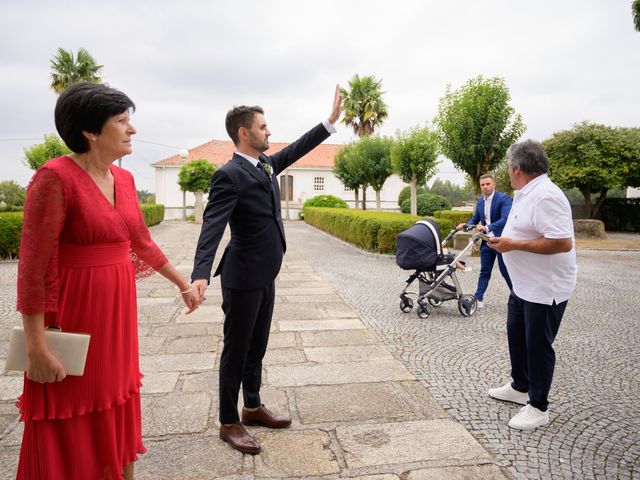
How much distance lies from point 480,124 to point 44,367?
17.3 metres

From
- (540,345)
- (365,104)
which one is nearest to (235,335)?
(540,345)

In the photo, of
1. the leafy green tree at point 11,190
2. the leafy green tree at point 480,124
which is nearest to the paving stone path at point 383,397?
the leafy green tree at point 480,124

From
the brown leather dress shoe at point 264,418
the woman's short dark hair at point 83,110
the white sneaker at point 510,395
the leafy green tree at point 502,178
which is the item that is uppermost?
the leafy green tree at point 502,178

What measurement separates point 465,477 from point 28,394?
209 cm

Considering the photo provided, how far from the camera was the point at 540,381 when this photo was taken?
10.0 ft

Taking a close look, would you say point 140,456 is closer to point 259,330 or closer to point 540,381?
point 259,330

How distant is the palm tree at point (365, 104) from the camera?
36.0m

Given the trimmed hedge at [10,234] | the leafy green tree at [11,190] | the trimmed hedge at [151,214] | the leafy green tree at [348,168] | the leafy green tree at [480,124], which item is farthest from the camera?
the leafy green tree at [11,190]

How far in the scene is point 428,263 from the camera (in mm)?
6039

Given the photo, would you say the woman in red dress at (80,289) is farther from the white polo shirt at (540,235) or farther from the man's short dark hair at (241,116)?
the white polo shirt at (540,235)

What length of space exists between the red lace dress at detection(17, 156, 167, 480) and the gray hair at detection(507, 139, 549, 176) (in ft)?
8.09

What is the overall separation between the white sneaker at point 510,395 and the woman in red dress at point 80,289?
2669 millimetres

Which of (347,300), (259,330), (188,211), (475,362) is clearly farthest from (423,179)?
(188,211)

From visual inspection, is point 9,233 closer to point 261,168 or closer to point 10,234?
point 10,234
